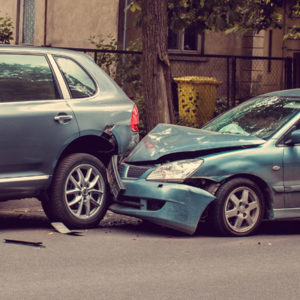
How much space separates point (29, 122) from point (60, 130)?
352mm

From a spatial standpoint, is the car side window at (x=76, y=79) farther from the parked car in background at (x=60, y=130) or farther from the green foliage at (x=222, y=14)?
the green foliage at (x=222, y=14)

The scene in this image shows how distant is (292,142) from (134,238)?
1.80 m

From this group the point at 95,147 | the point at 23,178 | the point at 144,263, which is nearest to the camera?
the point at 144,263

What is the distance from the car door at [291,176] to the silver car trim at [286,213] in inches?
1.5

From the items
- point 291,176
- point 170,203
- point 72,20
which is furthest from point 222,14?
point 72,20

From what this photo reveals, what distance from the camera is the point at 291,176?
348 inches

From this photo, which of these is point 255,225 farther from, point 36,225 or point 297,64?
A: point 297,64

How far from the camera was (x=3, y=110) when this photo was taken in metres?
8.52

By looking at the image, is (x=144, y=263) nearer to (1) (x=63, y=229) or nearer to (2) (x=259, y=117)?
(1) (x=63, y=229)

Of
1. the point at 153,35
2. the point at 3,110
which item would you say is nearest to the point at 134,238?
Result: the point at 3,110

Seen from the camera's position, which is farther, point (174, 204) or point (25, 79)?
point (25, 79)

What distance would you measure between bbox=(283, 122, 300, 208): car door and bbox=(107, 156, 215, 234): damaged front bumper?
2.82 ft

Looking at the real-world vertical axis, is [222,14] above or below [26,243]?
above

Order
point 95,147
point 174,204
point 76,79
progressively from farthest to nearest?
point 95,147 < point 76,79 < point 174,204
